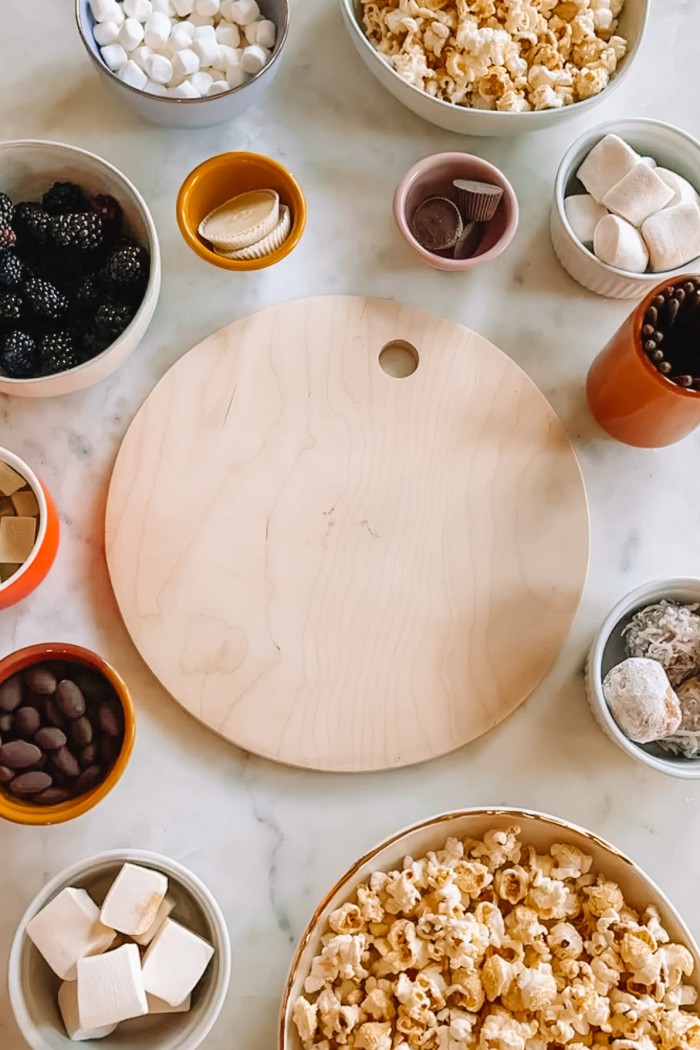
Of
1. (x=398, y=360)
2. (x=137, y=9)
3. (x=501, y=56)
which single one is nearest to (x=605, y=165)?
(x=501, y=56)

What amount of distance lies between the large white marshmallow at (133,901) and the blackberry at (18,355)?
0.46 metres

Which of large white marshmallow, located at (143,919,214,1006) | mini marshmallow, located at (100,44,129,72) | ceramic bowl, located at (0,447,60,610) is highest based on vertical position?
mini marshmallow, located at (100,44,129,72)

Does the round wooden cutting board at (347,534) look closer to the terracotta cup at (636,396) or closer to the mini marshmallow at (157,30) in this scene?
the terracotta cup at (636,396)

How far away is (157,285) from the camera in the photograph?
0.95 metres

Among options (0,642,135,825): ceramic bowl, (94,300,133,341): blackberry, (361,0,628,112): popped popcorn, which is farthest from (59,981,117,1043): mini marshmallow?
(361,0,628,112): popped popcorn

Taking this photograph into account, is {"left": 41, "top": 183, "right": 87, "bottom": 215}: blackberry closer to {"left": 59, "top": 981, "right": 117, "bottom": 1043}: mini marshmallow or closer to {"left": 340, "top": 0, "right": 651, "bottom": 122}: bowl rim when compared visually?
{"left": 340, "top": 0, "right": 651, "bottom": 122}: bowl rim

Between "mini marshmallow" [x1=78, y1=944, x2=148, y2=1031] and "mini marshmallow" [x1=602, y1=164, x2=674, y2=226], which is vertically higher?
"mini marshmallow" [x1=602, y1=164, x2=674, y2=226]

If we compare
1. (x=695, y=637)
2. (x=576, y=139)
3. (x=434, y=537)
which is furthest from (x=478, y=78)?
(x=695, y=637)

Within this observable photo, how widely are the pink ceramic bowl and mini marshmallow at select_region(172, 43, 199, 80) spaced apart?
24 centimetres

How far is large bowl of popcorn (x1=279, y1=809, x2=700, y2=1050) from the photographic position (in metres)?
0.81

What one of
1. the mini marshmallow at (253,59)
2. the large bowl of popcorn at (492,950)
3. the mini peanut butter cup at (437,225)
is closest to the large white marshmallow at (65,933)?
the large bowl of popcorn at (492,950)

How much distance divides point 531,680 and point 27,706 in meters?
0.46

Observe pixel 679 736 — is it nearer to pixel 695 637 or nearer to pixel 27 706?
pixel 695 637

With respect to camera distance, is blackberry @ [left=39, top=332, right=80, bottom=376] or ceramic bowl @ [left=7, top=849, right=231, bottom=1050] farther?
blackberry @ [left=39, top=332, right=80, bottom=376]
